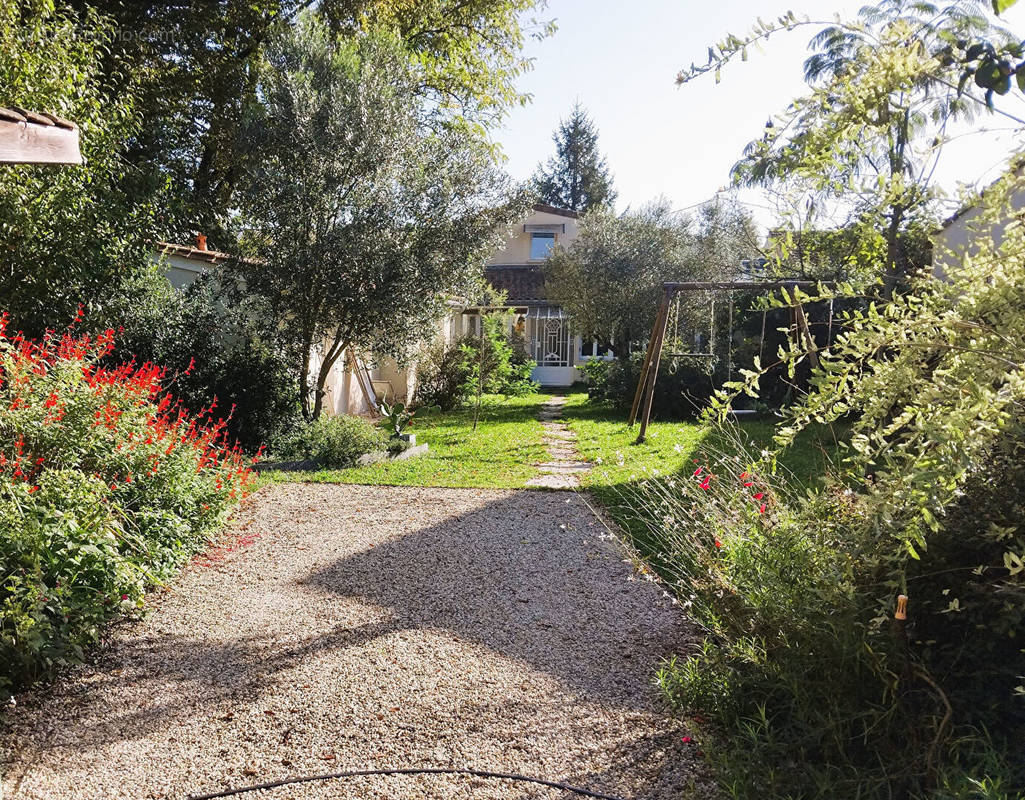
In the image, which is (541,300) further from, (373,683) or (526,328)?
(373,683)

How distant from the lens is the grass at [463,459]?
30.6 feet

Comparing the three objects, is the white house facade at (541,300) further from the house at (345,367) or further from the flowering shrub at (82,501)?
the flowering shrub at (82,501)

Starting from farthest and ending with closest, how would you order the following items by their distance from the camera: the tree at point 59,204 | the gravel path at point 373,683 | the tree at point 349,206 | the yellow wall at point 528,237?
the yellow wall at point 528,237, the tree at point 349,206, the tree at point 59,204, the gravel path at point 373,683

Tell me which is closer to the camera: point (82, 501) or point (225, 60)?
point (82, 501)

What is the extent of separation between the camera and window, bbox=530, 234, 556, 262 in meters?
28.4

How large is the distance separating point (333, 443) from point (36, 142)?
7277 millimetres

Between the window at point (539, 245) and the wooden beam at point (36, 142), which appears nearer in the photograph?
the wooden beam at point (36, 142)

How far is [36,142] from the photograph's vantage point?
3.08 metres

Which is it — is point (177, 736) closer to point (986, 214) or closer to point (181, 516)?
point (181, 516)

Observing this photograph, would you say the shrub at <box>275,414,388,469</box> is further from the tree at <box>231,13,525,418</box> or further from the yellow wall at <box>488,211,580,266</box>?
the yellow wall at <box>488,211,580,266</box>

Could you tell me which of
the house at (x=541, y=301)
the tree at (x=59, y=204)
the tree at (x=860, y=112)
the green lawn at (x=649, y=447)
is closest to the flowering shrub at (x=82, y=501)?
the tree at (x=59, y=204)

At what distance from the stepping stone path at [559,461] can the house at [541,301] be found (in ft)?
30.1

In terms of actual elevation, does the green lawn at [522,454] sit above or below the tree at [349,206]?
below

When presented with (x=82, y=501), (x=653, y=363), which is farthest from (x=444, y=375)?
(x=82, y=501)
